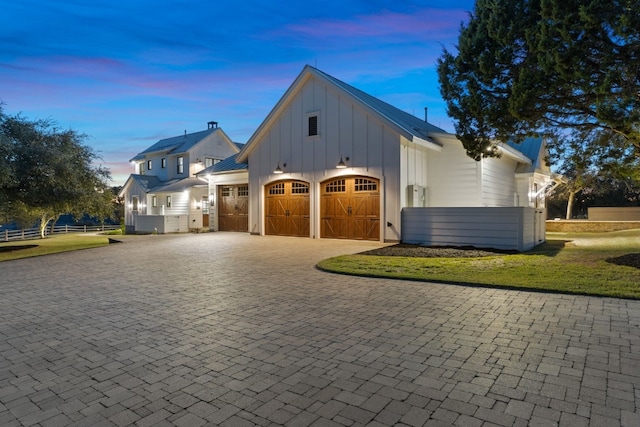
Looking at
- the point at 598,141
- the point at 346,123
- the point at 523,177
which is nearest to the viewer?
the point at 598,141

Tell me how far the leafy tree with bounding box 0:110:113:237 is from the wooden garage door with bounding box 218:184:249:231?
21.6ft

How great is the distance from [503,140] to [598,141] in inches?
113

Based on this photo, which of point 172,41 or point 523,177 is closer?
point 172,41

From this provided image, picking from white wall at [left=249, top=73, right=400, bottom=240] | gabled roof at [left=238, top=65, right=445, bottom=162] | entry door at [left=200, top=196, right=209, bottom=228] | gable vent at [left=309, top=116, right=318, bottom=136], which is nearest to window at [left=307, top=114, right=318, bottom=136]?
gable vent at [left=309, top=116, right=318, bottom=136]

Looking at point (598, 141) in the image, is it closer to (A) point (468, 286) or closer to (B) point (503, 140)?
(B) point (503, 140)

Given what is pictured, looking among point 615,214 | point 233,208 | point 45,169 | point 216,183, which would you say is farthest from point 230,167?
point 615,214

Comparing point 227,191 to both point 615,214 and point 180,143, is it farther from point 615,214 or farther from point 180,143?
point 615,214

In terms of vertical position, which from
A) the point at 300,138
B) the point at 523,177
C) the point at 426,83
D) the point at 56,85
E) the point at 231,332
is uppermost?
the point at 426,83

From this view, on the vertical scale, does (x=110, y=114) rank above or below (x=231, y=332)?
above

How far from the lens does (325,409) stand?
278 cm

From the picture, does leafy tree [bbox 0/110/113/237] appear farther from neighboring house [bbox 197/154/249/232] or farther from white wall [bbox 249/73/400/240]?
white wall [bbox 249/73/400/240]

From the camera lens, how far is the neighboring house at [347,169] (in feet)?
48.8

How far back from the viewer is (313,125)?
1688cm

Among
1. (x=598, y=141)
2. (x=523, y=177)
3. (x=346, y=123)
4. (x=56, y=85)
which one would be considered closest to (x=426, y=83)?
(x=523, y=177)
